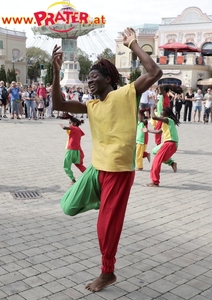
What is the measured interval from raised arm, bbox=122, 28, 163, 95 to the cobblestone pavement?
164 cm

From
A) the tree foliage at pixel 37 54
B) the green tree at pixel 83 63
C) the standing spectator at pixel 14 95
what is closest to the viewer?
the standing spectator at pixel 14 95

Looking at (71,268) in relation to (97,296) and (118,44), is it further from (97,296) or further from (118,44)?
(118,44)

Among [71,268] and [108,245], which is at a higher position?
[108,245]

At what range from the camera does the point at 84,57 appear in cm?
7806

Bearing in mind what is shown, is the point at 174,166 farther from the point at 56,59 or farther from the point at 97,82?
the point at 56,59

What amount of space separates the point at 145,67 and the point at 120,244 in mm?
2033

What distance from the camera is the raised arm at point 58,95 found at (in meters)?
3.17

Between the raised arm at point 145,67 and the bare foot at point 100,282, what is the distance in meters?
1.51

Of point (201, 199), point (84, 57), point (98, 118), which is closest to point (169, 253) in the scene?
point (98, 118)

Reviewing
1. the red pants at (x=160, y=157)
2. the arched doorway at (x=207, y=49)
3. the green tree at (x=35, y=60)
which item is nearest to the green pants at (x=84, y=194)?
the red pants at (x=160, y=157)

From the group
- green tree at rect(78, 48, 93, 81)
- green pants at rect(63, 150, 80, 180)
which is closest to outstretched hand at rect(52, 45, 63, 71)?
green pants at rect(63, 150, 80, 180)

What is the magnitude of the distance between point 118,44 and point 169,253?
59454 mm

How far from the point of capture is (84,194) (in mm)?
3340

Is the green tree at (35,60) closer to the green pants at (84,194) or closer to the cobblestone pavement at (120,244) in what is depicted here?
the cobblestone pavement at (120,244)
